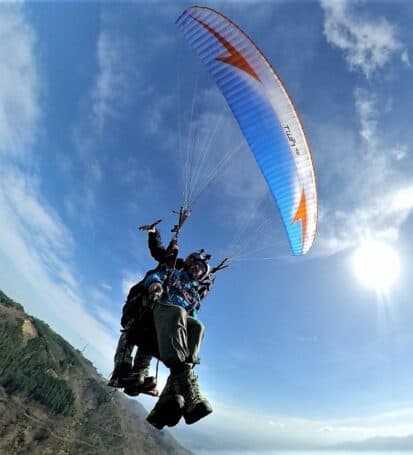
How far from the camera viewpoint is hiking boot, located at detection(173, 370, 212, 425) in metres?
4.04

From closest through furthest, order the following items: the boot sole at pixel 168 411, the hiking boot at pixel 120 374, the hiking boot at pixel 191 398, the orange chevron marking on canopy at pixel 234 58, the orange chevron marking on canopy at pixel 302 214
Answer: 1. the boot sole at pixel 168 411
2. the hiking boot at pixel 191 398
3. the hiking boot at pixel 120 374
4. the orange chevron marking on canopy at pixel 234 58
5. the orange chevron marking on canopy at pixel 302 214

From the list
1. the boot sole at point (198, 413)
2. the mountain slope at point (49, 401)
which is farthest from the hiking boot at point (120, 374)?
the mountain slope at point (49, 401)

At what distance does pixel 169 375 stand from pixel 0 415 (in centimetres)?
11827

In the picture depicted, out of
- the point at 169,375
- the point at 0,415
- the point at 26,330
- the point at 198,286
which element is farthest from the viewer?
the point at 26,330

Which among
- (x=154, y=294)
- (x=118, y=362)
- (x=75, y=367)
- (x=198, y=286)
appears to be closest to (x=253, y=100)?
(x=198, y=286)

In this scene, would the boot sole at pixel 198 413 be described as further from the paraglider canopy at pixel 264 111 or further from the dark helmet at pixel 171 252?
the paraglider canopy at pixel 264 111

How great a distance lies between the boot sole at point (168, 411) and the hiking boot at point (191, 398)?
0.45 feet

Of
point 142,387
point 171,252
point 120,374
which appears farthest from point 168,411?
point 171,252

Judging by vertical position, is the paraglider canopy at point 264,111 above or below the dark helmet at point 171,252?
above

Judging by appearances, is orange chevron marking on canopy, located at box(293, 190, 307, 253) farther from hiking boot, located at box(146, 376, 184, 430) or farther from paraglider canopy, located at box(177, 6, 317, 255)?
hiking boot, located at box(146, 376, 184, 430)

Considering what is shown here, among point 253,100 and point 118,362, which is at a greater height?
point 253,100

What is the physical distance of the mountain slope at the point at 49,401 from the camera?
100938 millimetres

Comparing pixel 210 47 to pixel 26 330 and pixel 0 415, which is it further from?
pixel 26 330

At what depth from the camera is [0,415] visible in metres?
93.7
